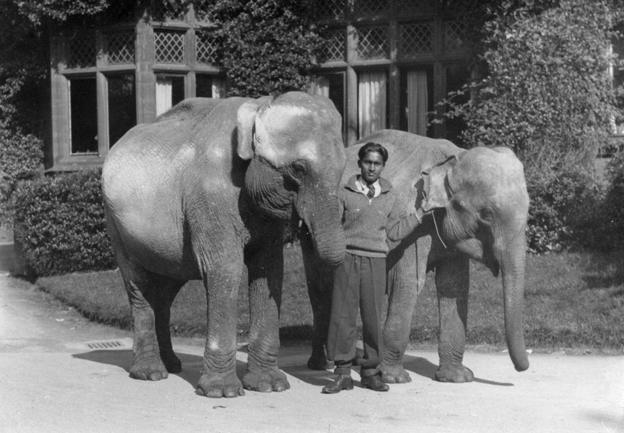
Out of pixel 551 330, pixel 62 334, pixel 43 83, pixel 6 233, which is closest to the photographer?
pixel 551 330

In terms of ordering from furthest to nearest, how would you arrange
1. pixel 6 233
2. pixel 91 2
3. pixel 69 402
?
pixel 6 233
pixel 91 2
pixel 69 402

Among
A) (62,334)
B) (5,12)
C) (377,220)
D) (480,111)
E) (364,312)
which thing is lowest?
(62,334)

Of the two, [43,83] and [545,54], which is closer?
[545,54]

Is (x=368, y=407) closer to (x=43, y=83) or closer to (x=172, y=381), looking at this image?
(x=172, y=381)

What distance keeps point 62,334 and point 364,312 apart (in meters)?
5.60

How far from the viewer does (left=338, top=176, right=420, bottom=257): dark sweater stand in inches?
307

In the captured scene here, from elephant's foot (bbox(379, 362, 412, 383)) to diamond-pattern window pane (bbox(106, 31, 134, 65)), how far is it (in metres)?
11.8

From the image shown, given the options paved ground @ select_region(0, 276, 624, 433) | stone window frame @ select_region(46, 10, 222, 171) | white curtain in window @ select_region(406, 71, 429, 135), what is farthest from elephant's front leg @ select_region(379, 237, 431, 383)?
stone window frame @ select_region(46, 10, 222, 171)

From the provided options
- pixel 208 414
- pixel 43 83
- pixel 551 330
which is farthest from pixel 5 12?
pixel 208 414

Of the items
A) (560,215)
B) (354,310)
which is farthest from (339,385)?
(560,215)

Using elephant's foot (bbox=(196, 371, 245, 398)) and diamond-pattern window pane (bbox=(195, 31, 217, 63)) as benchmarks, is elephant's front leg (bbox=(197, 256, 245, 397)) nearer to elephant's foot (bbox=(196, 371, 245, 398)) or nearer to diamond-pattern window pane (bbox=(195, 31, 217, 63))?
elephant's foot (bbox=(196, 371, 245, 398))

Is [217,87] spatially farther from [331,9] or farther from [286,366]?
[286,366]

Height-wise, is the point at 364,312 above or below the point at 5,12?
below

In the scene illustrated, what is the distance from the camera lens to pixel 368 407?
7254 mm
